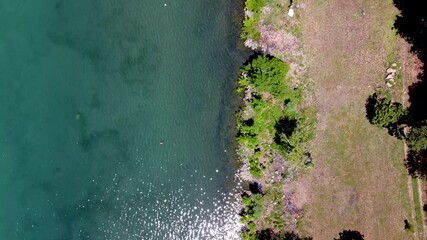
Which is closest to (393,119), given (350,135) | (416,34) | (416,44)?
(350,135)

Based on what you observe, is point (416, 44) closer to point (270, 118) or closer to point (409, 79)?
point (409, 79)

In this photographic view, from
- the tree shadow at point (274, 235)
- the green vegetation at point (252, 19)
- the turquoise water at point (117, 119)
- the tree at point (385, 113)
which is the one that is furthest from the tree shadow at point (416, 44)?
the turquoise water at point (117, 119)

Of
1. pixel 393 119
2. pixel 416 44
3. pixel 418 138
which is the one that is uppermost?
pixel 416 44

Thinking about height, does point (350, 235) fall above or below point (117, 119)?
below

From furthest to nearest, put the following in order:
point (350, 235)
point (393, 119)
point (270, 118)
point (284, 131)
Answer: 1. point (270, 118)
2. point (284, 131)
3. point (350, 235)
4. point (393, 119)

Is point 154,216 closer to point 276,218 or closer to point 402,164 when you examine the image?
point 276,218

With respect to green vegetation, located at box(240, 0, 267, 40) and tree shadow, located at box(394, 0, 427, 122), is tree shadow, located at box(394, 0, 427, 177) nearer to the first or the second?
tree shadow, located at box(394, 0, 427, 122)

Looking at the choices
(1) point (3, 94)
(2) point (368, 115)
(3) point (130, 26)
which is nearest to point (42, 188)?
(1) point (3, 94)
